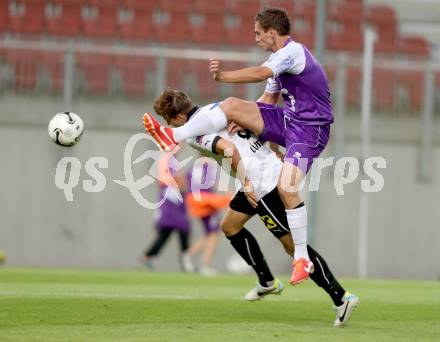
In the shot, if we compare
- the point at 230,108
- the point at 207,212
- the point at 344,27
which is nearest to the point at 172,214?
the point at 207,212

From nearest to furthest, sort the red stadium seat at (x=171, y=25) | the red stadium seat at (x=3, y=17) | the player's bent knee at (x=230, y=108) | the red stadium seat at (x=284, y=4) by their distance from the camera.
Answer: the player's bent knee at (x=230, y=108) < the red stadium seat at (x=3, y=17) < the red stadium seat at (x=171, y=25) < the red stadium seat at (x=284, y=4)

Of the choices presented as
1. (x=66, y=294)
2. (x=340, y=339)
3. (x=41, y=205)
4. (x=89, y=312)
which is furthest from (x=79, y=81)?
(x=340, y=339)

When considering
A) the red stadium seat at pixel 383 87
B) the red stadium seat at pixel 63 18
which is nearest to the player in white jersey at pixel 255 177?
the red stadium seat at pixel 383 87

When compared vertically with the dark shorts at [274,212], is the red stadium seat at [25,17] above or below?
above

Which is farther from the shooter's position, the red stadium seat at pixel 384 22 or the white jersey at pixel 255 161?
the red stadium seat at pixel 384 22

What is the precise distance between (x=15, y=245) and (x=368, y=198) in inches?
255

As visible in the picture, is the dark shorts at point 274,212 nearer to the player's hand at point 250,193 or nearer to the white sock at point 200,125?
the player's hand at point 250,193

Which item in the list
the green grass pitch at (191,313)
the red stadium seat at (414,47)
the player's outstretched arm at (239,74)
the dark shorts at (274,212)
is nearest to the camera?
the green grass pitch at (191,313)

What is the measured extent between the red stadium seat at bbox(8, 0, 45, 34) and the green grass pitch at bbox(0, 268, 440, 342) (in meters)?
7.54

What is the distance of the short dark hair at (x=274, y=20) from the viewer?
7914 mm

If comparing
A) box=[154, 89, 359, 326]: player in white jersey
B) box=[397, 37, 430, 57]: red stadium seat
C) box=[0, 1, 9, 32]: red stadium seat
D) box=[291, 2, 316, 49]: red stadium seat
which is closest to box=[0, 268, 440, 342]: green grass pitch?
box=[154, 89, 359, 326]: player in white jersey

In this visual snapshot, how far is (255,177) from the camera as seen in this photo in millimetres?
8086

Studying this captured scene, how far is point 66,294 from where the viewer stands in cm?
991

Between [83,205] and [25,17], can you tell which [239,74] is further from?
[25,17]
